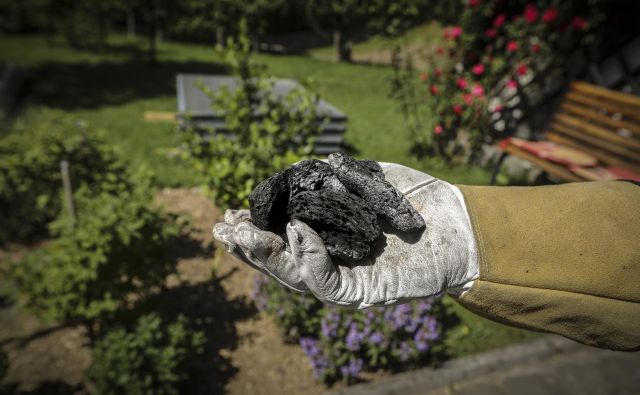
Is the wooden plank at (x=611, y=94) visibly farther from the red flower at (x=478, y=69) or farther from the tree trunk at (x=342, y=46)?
the tree trunk at (x=342, y=46)

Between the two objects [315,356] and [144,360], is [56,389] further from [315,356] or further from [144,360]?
[315,356]

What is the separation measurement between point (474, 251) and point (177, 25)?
71.5 feet

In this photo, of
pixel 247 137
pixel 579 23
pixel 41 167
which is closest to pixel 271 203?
pixel 247 137

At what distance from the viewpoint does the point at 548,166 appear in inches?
188

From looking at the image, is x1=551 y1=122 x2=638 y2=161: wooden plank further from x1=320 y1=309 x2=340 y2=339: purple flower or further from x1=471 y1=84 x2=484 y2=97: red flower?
x1=320 y1=309 x2=340 y2=339: purple flower

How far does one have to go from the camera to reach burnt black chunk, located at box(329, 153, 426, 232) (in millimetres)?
1399

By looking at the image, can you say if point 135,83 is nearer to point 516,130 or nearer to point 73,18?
point 73,18

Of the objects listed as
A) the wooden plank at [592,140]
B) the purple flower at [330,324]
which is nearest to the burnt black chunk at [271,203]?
the purple flower at [330,324]

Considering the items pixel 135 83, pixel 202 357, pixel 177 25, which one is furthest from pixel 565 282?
pixel 177 25

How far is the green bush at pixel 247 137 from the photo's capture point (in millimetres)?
2898

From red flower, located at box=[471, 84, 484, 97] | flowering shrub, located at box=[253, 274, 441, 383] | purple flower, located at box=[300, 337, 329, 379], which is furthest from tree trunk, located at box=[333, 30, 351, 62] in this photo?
purple flower, located at box=[300, 337, 329, 379]

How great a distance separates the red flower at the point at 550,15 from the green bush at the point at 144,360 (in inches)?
245

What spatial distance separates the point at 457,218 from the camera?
1.56 metres

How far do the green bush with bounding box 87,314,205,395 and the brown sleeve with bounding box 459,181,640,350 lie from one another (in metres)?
2.44
